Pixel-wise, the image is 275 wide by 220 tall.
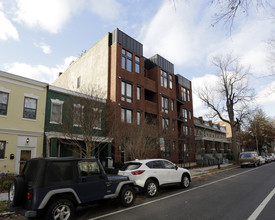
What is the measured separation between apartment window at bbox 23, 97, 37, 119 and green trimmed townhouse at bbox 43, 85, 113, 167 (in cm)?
95

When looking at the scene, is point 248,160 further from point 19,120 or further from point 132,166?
point 19,120

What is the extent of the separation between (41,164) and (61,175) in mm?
638

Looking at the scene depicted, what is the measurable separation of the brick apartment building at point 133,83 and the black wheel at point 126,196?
1074 cm

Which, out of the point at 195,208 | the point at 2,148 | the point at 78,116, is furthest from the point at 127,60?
the point at 195,208

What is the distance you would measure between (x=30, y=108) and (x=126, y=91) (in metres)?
10.4

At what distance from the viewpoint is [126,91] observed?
73.9 ft

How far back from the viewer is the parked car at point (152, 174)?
8625 mm

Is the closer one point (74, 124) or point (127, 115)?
point (74, 124)

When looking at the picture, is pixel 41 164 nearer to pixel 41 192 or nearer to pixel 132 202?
pixel 41 192

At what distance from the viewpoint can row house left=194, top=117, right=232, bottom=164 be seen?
29.8 m

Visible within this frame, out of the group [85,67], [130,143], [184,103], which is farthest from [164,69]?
[130,143]

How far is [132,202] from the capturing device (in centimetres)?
722

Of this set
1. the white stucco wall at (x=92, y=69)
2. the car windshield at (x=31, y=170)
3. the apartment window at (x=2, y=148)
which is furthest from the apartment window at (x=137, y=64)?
the car windshield at (x=31, y=170)

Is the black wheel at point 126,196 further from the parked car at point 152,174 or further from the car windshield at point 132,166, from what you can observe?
the car windshield at point 132,166
